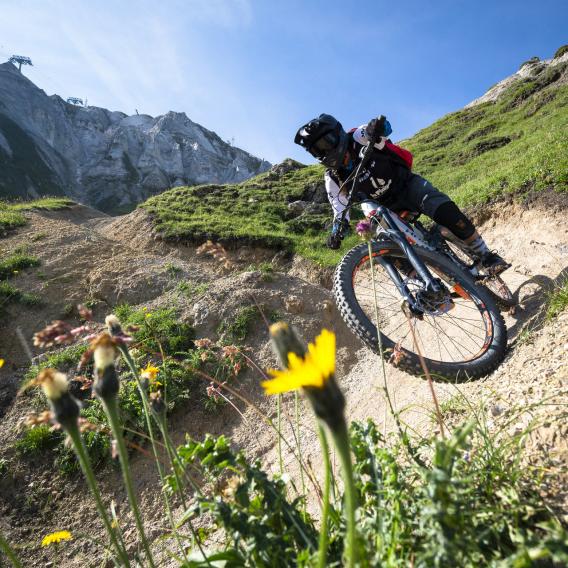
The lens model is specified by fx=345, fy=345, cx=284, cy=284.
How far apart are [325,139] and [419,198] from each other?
5.52 ft

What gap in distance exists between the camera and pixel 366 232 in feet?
7.47

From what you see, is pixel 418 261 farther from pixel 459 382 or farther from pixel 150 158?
pixel 150 158

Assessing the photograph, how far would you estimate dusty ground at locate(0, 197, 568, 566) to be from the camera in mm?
2678

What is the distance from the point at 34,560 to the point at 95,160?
317ft

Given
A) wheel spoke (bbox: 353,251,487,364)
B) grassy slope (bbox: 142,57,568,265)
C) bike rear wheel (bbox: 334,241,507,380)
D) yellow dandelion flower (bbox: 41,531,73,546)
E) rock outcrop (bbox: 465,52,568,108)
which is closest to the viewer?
yellow dandelion flower (bbox: 41,531,73,546)

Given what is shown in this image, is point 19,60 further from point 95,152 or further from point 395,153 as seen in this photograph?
point 395,153

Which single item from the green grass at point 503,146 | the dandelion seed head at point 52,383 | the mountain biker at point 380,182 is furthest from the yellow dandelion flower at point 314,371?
the green grass at point 503,146

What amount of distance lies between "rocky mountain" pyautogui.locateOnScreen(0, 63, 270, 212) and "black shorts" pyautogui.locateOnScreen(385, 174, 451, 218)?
74.2 m

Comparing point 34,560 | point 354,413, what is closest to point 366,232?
point 354,413

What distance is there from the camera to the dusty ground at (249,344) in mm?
2678

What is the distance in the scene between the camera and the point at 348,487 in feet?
2.39

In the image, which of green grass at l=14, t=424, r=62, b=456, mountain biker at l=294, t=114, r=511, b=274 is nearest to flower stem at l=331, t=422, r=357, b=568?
mountain biker at l=294, t=114, r=511, b=274

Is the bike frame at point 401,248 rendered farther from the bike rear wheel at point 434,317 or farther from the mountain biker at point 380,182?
the mountain biker at point 380,182

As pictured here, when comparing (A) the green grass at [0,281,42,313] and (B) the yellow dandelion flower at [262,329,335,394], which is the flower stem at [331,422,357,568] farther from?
(A) the green grass at [0,281,42,313]
